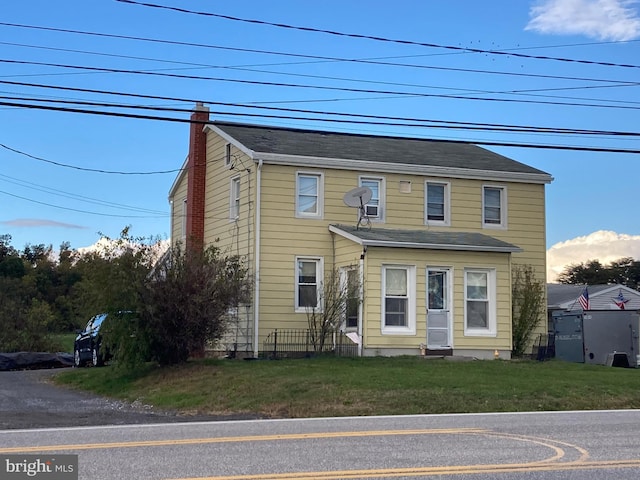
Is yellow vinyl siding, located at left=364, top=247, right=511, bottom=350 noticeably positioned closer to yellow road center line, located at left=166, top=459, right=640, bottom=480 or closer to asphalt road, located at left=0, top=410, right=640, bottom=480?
asphalt road, located at left=0, top=410, right=640, bottom=480

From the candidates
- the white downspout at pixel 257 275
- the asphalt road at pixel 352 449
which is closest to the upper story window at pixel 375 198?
the white downspout at pixel 257 275

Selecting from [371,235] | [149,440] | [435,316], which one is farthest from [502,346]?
[149,440]

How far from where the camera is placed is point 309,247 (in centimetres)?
2595

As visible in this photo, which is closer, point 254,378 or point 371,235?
point 254,378

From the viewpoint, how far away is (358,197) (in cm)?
2528

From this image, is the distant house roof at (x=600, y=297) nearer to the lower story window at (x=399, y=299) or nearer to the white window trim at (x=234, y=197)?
the lower story window at (x=399, y=299)

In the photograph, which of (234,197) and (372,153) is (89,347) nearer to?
(234,197)

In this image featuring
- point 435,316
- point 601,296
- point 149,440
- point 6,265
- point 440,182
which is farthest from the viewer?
point 6,265

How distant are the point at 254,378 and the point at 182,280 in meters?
3.40

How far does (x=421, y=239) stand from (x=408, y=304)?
6.30 ft

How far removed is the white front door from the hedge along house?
0.10ft

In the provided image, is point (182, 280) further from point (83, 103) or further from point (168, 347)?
point (83, 103)

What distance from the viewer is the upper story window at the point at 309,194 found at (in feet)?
85.4

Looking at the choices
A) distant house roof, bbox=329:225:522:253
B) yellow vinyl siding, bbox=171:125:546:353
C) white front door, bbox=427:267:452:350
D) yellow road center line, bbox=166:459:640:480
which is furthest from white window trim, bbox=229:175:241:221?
yellow road center line, bbox=166:459:640:480
